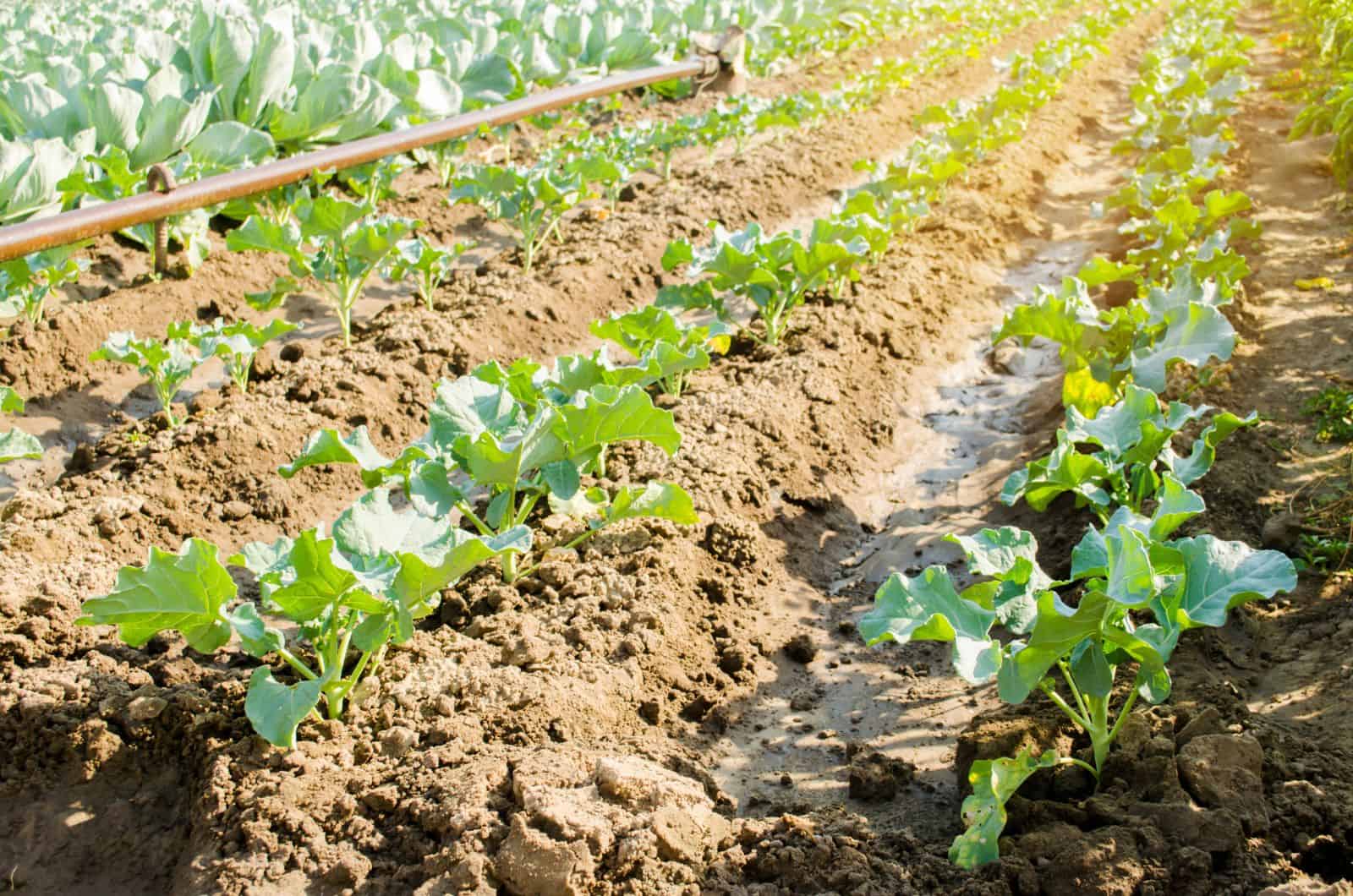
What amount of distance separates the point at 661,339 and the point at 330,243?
1.84 m

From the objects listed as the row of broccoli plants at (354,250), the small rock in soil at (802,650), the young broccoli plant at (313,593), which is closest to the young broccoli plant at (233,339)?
the row of broccoli plants at (354,250)

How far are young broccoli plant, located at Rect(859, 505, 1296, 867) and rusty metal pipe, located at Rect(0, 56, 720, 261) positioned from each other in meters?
3.54

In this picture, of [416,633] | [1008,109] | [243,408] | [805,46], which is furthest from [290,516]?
[805,46]

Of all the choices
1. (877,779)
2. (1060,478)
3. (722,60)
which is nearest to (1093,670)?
(877,779)

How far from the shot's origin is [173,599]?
2.54 metres

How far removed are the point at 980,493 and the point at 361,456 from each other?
233cm

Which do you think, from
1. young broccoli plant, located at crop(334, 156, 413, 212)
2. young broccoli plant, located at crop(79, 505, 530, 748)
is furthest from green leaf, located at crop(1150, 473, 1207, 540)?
young broccoli plant, located at crop(334, 156, 413, 212)

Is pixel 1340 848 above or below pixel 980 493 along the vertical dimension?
above

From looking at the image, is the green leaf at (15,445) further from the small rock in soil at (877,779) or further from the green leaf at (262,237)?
the small rock in soil at (877,779)

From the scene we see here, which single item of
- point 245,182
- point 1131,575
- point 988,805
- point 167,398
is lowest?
point 167,398

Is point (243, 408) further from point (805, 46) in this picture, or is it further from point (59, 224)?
point (805, 46)

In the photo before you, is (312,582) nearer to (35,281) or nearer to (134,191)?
(35,281)

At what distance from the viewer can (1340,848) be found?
2203 mm

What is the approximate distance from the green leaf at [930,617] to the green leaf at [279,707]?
1.21 m
